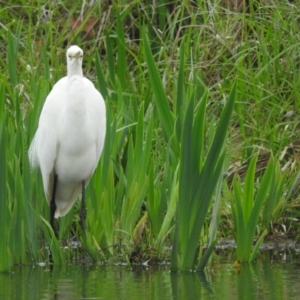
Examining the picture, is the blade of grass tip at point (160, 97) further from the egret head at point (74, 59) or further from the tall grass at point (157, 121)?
the egret head at point (74, 59)

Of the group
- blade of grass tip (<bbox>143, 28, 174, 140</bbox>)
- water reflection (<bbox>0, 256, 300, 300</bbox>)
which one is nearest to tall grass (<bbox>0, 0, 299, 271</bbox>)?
blade of grass tip (<bbox>143, 28, 174, 140</bbox>)

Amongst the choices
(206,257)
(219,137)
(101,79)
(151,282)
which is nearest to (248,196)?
(206,257)

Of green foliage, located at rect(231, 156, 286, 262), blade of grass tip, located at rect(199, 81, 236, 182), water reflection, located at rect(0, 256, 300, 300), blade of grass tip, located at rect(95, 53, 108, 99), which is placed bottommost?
water reflection, located at rect(0, 256, 300, 300)

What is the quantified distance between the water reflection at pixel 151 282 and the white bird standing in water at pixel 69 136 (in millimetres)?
665

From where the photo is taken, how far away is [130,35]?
7.14 metres

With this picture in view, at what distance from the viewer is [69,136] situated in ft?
16.1

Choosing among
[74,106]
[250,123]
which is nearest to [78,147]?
[74,106]

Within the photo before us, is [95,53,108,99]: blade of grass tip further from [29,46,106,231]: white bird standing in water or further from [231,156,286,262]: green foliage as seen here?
[231,156,286,262]: green foliage

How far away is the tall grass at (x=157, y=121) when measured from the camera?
13.2 feet

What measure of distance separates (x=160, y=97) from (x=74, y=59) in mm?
511

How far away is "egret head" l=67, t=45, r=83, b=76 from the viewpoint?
4613 mm

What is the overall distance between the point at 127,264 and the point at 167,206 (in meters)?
0.33

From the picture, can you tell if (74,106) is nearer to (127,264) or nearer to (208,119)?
(127,264)

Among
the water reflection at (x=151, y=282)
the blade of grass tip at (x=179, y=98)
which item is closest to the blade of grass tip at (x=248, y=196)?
the water reflection at (x=151, y=282)
